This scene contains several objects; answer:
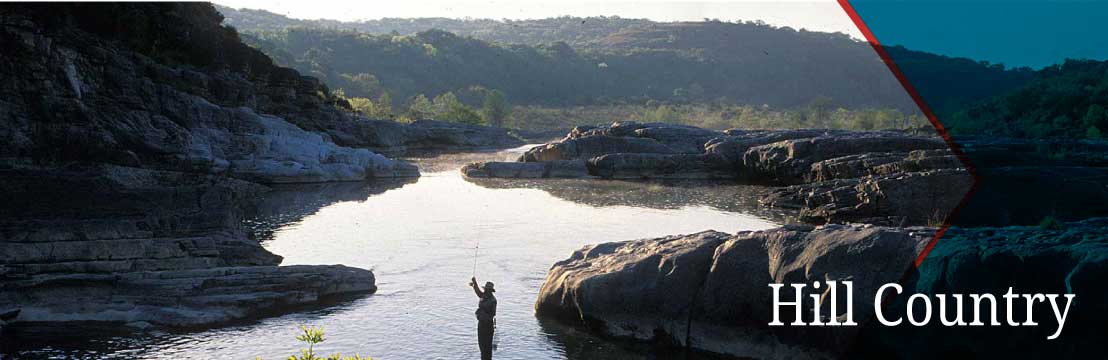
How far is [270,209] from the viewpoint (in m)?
39.2

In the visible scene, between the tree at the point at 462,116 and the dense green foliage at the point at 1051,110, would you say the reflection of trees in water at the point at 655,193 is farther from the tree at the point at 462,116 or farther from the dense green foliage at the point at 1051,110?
the tree at the point at 462,116

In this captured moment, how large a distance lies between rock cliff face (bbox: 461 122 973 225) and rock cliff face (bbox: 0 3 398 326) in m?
9.63

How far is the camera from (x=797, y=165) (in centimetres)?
4753

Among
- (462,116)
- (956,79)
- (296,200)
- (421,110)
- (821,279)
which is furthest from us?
(421,110)

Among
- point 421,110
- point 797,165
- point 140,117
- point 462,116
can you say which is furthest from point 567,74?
point 140,117

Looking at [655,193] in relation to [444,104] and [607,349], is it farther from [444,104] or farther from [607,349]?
[444,104]

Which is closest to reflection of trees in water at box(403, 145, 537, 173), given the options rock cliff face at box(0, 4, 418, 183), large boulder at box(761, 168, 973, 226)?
rock cliff face at box(0, 4, 418, 183)

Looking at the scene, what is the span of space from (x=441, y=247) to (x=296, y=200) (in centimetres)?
1377

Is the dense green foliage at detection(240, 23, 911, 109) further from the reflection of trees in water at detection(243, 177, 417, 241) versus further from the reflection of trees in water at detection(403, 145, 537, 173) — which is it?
the reflection of trees in water at detection(243, 177, 417, 241)

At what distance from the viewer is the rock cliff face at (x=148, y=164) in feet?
68.4

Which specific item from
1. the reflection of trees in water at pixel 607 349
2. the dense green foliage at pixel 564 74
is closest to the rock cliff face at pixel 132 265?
the reflection of trees in water at pixel 607 349

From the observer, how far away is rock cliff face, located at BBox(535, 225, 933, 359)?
16328 mm

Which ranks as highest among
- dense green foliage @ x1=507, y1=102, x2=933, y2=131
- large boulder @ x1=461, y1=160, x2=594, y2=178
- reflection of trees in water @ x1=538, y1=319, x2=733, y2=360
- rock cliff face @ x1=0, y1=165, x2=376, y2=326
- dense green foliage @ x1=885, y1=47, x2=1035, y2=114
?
dense green foliage @ x1=885, y1=47, x2=1035, y2=114

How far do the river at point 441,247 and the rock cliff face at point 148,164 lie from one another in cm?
117
